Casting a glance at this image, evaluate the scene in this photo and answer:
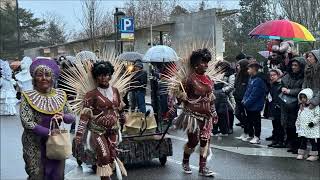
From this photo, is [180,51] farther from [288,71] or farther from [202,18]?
[202,18]

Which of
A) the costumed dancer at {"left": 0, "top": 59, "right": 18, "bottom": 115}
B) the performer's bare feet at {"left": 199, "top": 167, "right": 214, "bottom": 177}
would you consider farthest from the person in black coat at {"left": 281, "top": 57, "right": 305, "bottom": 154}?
the costumed dancer at {"left": 0, "top": 59, "right": 18, "bottom": 115}

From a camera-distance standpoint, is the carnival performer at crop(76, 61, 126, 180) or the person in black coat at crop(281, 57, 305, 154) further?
the person in black coat at crop(281, 57, 305, 154)

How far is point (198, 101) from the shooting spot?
743cm

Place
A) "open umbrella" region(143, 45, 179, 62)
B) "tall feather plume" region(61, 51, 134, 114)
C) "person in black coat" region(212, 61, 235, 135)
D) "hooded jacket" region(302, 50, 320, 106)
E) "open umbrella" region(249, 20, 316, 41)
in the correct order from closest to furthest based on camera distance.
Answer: "tall feather plume" region(61, 51, 134, 114), "hooded jacket" region(302, 50, 320, 106), "open umbrella" region(249, 20, 316, 41), "open umbrella" region(143, 45, 179, 62), "person in black coat" region(212, 61, 235, 135)

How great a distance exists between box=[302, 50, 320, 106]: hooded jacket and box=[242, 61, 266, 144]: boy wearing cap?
1.31 metres

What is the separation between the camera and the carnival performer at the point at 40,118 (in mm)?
5164

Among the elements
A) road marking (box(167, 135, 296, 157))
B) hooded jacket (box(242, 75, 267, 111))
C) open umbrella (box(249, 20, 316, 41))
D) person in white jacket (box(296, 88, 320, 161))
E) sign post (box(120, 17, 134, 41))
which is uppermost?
sign post (box(120, 17, 134, 41))

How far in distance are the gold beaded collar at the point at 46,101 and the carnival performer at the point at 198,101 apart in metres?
2.46

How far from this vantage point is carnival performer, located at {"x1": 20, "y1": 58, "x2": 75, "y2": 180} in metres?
5.16

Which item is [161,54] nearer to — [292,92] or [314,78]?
[292,92]

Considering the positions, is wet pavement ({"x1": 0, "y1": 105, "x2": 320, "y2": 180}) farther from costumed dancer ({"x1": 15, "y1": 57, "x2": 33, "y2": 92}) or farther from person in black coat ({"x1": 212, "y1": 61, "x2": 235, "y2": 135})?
costumed dancer ({"x1": 15, "y1": 57, "x2": 33, "y2": 92})

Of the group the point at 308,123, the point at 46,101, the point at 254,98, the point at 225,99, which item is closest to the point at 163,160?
the point at 308,123

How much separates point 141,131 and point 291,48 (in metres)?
3.86

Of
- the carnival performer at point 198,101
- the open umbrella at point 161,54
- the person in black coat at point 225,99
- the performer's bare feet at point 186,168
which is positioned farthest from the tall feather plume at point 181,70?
the person in black coat at point 225,99
